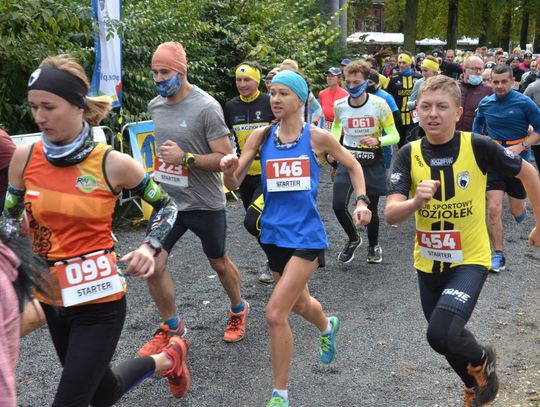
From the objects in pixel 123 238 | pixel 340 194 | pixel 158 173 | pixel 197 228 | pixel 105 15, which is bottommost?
pixel 123 238

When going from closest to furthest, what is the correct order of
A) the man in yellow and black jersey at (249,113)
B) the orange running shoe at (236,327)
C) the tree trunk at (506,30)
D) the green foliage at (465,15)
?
1. the orange running shoe at (236,327)
2. the man in yellow and black jersey at (249,113)
3. the green foliage at (465,15)
4. the tree trunk at (506,30)

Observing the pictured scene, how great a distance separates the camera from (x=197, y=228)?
503cm

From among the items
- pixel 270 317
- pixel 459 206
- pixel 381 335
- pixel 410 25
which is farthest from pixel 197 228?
pixel 410 25

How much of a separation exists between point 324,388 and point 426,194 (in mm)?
1643

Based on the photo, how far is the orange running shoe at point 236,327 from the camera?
5.23m

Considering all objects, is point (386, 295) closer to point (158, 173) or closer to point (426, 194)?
point (158, 173)

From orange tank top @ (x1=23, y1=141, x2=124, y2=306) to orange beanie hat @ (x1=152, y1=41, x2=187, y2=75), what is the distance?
6.07 feet

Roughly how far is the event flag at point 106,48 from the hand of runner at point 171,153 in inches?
137

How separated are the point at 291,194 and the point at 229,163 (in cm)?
44

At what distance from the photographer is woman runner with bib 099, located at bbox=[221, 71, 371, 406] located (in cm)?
411

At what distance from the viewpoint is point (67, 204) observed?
120 inches

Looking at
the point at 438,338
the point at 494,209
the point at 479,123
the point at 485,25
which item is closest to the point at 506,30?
the point at 485,25

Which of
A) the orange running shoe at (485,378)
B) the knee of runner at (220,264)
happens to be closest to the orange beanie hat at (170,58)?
the knee of runner at (220,264)

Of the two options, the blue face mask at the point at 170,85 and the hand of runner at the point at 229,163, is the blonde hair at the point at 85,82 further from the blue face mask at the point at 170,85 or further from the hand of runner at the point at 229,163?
the blue face mask at the point at 170,85
